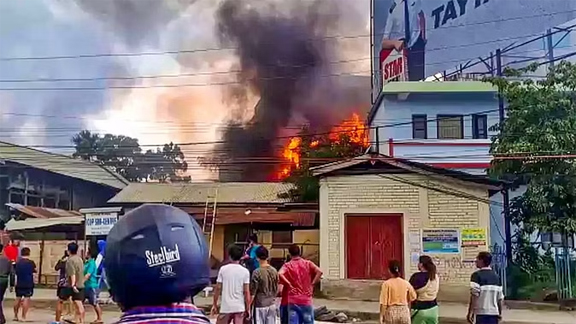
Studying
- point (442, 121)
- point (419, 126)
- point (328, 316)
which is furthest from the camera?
point (419, 126)

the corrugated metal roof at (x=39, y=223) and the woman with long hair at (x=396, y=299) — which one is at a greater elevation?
the corrugated metal roof at (x=39, y=223)

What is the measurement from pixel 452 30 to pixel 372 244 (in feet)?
48.0

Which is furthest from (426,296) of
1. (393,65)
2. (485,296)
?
(393,65)

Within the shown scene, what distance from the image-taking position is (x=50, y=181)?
3225 cm

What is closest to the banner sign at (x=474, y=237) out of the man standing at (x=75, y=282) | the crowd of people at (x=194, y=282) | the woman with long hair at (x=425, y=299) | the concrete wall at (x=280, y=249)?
the concrete wall at (x=280, y=249)

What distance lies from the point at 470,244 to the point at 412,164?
2.41 meters

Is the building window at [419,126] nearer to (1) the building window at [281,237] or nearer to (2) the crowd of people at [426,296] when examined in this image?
(1) the building window at [281,237]

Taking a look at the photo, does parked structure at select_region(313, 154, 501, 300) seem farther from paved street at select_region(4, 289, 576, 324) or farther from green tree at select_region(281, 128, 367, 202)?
green tree at select_region(281, 128, 367, 202)

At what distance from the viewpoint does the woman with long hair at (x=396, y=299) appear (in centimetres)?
718

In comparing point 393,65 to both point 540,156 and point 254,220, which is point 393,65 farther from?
point 540,156

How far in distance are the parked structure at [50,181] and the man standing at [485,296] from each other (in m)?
24.2

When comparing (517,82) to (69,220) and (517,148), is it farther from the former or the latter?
(69,220)

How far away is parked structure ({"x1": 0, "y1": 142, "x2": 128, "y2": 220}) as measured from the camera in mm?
29578

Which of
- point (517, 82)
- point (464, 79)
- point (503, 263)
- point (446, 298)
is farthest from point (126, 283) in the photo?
point (464, 79)
